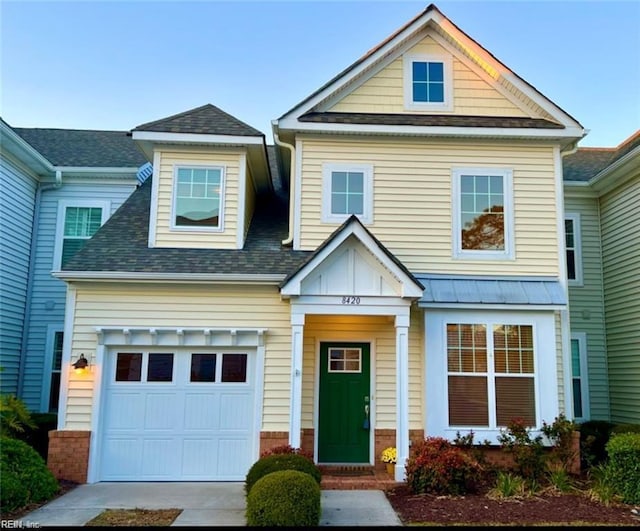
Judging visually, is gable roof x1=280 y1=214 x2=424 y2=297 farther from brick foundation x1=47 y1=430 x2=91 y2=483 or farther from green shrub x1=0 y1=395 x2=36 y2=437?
green shrub x1=0 y1=395 x2=36 y2=437

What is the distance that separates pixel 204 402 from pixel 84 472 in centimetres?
222

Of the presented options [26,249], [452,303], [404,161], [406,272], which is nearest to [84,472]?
[26,249]

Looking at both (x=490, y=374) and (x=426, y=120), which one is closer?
(x=490, y=374)

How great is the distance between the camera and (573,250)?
40.3 ft

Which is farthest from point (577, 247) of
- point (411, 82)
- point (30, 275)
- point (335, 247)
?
point (30, 275)

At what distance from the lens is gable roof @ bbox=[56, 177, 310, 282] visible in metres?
9.01

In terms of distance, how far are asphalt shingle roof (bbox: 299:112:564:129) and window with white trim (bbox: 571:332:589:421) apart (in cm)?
511

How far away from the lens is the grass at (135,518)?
6281 millimetres

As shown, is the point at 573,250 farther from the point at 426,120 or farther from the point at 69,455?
the point at 69,455

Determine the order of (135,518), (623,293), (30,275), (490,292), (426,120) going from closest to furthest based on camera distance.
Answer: (135,518)
(490,292)
(426,120)
(623,293)
(30,275)

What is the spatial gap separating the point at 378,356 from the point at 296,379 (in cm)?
176

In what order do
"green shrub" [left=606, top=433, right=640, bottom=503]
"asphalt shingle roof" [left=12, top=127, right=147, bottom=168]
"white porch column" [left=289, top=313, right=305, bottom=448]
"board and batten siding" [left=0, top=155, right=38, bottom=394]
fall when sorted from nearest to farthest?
"green shrub" [left=606, top=433, right=640, bottom=503] → "white porch column" [left=289, top=313, right=305, bottom=448] → "board and batten siding" [left=0, top=155, right=38, bottom=394] → "asphalt shingle roof" [left=12, top=127, right=147, bottom=168]

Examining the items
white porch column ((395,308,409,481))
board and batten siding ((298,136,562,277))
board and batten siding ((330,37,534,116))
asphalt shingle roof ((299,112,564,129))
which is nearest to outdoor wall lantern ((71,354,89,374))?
board and batten siding ((298,136,562,277))

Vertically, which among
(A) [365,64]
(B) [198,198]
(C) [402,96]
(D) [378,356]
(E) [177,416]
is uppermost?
(A) [365,64]
